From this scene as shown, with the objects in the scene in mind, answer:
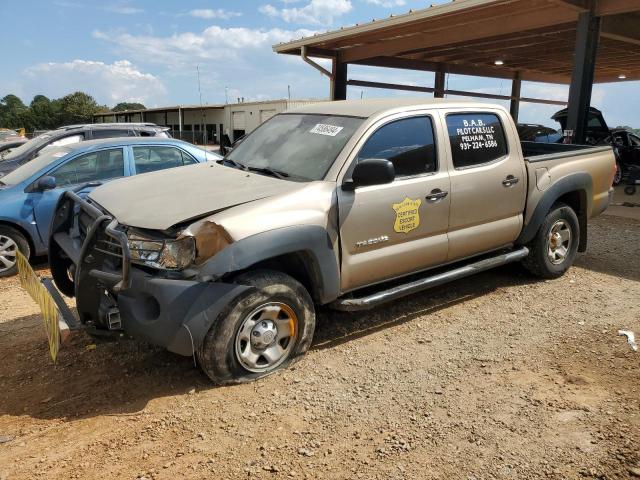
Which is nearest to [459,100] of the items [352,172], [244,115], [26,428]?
[352,172]

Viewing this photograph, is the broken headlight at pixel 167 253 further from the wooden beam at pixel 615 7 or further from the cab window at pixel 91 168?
the wooden beam at pixel 615 7

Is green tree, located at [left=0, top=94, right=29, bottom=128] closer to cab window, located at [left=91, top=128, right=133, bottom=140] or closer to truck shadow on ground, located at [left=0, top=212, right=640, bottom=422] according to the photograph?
cab window, located at [left=91, top=128, right=133, bottom=140]

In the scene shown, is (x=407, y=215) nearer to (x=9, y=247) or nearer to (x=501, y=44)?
(x=9, y=247)

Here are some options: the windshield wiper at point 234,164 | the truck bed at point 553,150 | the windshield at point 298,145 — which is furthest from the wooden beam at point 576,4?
the windshield wiper at point 234,164

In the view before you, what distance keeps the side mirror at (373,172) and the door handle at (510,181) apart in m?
1.69

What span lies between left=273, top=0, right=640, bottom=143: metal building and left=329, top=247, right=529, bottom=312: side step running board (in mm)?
6237

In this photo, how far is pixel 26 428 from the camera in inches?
117

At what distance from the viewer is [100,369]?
3.64 meters

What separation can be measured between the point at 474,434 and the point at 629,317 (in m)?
2.58

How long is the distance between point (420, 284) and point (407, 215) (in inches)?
23.9

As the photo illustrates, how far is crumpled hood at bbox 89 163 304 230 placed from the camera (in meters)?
3.16

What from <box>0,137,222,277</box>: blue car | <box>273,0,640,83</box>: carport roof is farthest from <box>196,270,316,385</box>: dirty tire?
<box>273,0,640,83</box>: carport roof

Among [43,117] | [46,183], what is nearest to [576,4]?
[46,183]

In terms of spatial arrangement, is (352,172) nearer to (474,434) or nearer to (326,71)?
(474,434)
